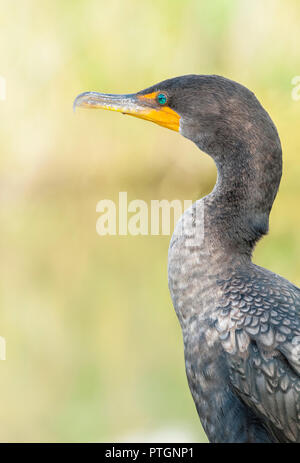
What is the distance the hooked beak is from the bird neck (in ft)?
0.87

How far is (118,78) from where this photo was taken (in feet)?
33.7

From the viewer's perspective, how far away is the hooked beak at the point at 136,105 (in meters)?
2.46

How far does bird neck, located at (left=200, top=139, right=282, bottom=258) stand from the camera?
2.24 meters

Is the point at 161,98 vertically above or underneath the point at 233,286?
above

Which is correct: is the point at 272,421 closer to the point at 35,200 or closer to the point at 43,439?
the point at 43,439

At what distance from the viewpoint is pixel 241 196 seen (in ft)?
7.45

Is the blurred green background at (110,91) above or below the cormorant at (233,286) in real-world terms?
above

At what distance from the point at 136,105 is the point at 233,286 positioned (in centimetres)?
76

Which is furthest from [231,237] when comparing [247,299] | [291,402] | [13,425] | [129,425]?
[13,425]

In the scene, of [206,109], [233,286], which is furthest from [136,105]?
[233,286]

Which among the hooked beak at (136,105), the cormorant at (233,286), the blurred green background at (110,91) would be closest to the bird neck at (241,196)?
the cormorant at (233,286)

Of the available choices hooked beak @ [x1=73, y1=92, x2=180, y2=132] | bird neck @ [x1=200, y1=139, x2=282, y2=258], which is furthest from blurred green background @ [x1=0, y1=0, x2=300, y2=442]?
bird neck @ [x1=200, y1=139, x2=282, y2=258]

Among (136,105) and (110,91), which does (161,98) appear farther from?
(110,91)

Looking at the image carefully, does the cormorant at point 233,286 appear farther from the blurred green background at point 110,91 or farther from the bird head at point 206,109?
the blurred green background at point 110,91
